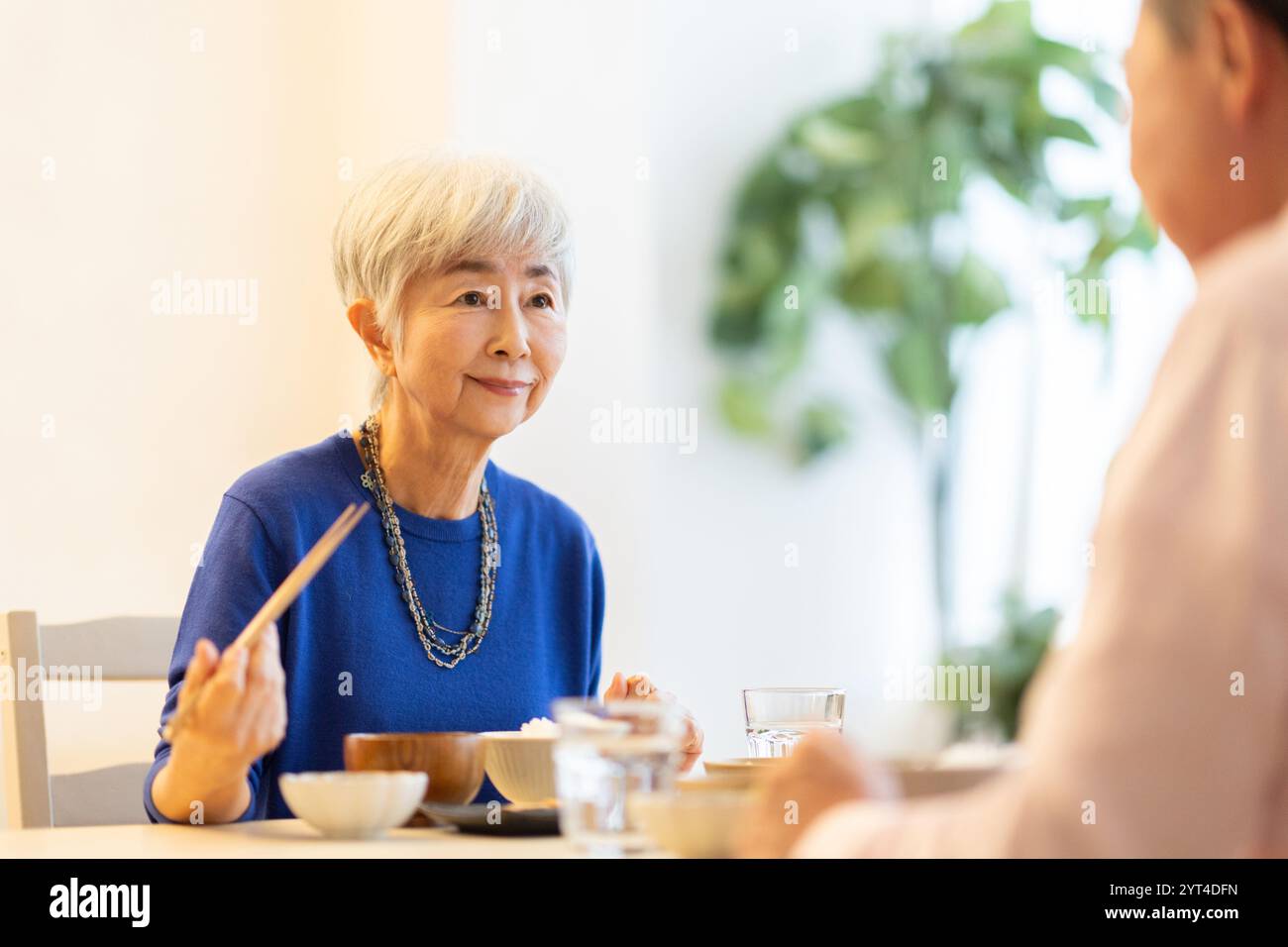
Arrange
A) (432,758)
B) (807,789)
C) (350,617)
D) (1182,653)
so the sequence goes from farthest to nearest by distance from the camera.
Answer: (350,617) < (432,758) < (807,789) < (1182,653)

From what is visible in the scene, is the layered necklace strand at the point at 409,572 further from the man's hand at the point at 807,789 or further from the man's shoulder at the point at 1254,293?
the man's shoulder at the point at 1254,293

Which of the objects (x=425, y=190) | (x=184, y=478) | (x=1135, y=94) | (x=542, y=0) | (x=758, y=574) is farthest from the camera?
(x=758, y=574)

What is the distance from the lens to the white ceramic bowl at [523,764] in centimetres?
125

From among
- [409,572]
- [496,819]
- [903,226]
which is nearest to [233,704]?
[496,819]

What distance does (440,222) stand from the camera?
164 centimetres

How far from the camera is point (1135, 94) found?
2.82ft

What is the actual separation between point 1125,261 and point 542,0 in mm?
1887

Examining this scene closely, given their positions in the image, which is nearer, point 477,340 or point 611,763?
point 611,763

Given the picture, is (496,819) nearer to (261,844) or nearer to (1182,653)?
(261,844)

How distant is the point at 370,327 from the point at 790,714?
76cm

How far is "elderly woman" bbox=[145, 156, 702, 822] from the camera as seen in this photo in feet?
5.22
